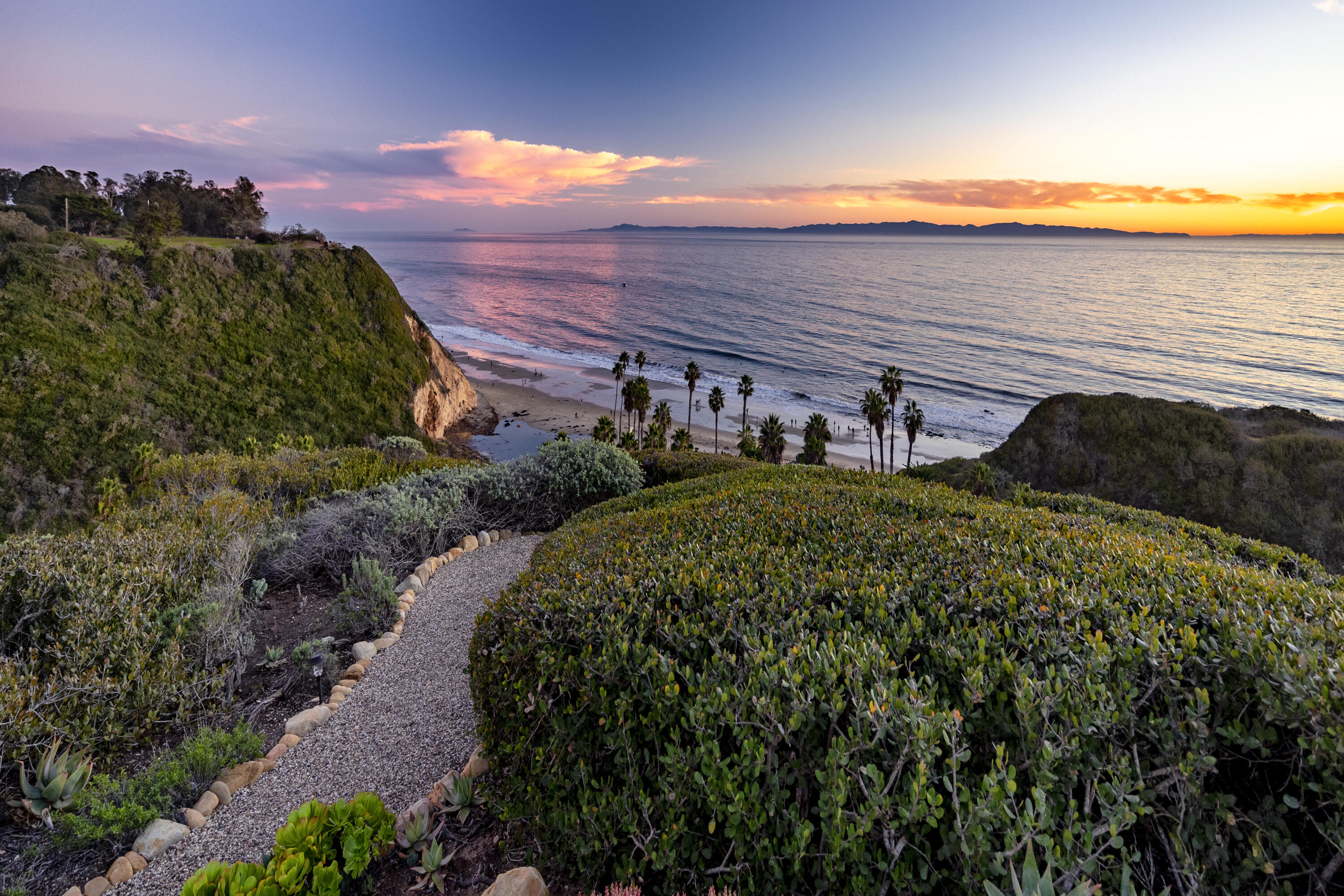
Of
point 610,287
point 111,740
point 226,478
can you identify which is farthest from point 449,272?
point 111,740

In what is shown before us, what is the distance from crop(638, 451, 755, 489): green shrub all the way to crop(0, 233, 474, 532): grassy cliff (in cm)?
2679

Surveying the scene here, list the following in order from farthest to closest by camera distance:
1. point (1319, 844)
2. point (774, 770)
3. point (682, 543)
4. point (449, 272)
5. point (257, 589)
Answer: point (449, 272)
point (257, 589)
point (682, 543)
point (774, 770)
point (1319, 844)

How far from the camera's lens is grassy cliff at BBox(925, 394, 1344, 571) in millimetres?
26438

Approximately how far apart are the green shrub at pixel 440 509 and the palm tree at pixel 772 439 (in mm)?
23329

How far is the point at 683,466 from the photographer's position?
1456 centimetres

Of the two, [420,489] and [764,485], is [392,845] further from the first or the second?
[420,489]

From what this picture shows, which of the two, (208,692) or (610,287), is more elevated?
(610,287)

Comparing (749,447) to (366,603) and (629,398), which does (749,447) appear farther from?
(366,603)

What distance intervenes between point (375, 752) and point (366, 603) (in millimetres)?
3152

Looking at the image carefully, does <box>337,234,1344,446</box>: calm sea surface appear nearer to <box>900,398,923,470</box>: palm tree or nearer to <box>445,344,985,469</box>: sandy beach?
<box>445,344,985,469</box>: sandy beach

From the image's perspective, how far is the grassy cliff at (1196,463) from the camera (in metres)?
26.4

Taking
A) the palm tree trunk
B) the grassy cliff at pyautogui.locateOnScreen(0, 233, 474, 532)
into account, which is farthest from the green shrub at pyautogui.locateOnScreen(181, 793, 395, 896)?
the palm tree trunk

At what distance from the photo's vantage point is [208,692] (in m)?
6.41

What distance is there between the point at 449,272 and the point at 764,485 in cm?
16319
